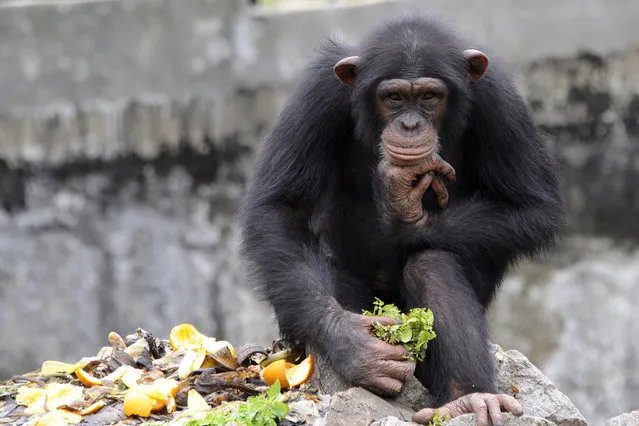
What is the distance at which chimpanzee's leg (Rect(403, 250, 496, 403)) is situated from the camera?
5.37 m

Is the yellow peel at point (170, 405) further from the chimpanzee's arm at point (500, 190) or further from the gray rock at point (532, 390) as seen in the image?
the gray rock at point (532, 390)

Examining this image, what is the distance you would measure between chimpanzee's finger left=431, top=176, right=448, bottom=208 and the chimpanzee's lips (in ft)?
0.78

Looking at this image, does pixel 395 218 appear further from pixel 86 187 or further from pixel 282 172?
pixel 86 187

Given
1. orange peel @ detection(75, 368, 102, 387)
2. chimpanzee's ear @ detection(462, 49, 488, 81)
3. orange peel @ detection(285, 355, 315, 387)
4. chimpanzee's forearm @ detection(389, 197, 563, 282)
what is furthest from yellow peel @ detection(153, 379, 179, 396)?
chimpanzee's ear @ detection(462, 49, 488, 81)

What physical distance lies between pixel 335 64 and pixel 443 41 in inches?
24.9

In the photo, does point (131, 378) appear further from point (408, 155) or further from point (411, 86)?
point (411, 86)

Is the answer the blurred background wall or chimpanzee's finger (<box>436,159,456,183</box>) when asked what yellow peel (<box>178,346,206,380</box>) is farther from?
the blurred background wall

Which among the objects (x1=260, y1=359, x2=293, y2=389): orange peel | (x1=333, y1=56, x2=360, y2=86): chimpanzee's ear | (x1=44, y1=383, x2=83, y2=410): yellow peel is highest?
(x1=333, y1=56, x2=360, y2=86): chimpanzee's ear

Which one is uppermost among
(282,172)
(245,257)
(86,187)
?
(282,172)

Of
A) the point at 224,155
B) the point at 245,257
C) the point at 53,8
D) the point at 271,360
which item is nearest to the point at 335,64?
the point at 245,257

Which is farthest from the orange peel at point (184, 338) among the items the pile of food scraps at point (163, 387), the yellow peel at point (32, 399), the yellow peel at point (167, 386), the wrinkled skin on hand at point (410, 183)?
the wrinkled skin on hand at point (410, 183)

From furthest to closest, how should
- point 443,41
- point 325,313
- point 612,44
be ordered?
point 612,44 < point 443,41 < point 325,313

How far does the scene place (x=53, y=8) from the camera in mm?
10188

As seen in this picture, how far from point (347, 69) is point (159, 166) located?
4.49 metres
